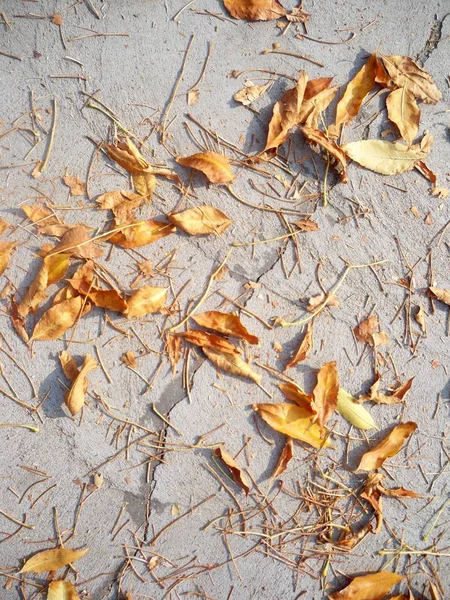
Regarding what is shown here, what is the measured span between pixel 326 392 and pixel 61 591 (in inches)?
43.7

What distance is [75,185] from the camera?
1749mm

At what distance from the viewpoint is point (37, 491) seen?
1.73 metres

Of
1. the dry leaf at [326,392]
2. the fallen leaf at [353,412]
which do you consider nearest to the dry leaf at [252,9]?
the dry leaf at [326,392]

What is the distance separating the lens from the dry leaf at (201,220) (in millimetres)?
1737

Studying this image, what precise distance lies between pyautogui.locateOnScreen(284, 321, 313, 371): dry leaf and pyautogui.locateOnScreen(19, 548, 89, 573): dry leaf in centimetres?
96

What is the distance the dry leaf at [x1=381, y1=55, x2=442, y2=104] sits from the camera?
6.00 ft

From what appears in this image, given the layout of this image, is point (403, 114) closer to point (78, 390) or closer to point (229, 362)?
point (229, 362)

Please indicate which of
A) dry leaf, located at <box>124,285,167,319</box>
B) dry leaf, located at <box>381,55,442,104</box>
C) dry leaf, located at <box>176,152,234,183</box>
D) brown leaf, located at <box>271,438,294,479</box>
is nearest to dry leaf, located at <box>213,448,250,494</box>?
brown leaf, located at <box>271,438,294,479</box>

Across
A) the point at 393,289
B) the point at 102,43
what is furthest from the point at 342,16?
the point at 393,289

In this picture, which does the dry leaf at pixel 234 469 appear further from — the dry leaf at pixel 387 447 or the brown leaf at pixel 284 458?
the dry leaf at pixel 387 447

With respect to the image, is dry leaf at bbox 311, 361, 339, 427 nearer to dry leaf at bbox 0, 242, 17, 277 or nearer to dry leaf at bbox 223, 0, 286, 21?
dry leaf at bbox 0, 242, 17, 277

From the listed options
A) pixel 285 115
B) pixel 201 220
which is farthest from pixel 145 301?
pixel 285 115

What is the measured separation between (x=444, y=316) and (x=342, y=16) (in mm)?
1158

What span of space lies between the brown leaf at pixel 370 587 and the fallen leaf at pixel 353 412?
0.52 metres
